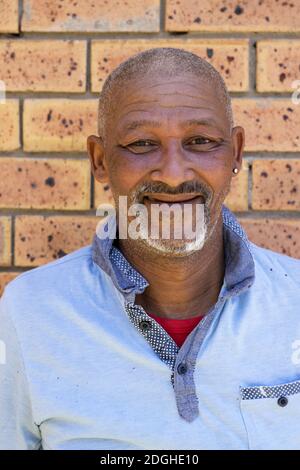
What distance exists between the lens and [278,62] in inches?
91.3

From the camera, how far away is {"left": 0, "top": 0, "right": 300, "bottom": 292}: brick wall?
7.59 ft

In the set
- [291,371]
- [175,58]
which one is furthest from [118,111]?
[291,371]

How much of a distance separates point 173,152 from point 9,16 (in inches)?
28.8

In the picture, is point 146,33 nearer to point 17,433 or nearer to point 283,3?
point 283,3

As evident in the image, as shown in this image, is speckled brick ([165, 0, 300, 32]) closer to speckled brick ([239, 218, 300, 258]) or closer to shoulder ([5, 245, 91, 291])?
speckled brick ([239, 218, 300, 258])

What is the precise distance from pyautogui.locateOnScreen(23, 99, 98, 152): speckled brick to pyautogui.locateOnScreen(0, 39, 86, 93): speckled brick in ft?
0.14

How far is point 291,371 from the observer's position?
6.50 feet

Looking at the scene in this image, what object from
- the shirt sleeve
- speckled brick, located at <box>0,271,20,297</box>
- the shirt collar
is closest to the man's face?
the shirt collar

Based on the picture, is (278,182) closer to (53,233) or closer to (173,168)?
(173,168)

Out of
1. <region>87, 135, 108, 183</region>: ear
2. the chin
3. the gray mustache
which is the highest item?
<region>87, 135, 108, 183</region>: ear

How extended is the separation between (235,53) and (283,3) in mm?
199

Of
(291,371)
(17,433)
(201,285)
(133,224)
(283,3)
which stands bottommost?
(17,433)

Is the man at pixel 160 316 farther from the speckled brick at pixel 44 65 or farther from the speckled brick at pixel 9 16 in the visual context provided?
the speckled brick at pixel 9 16

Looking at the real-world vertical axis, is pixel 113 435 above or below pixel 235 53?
below
